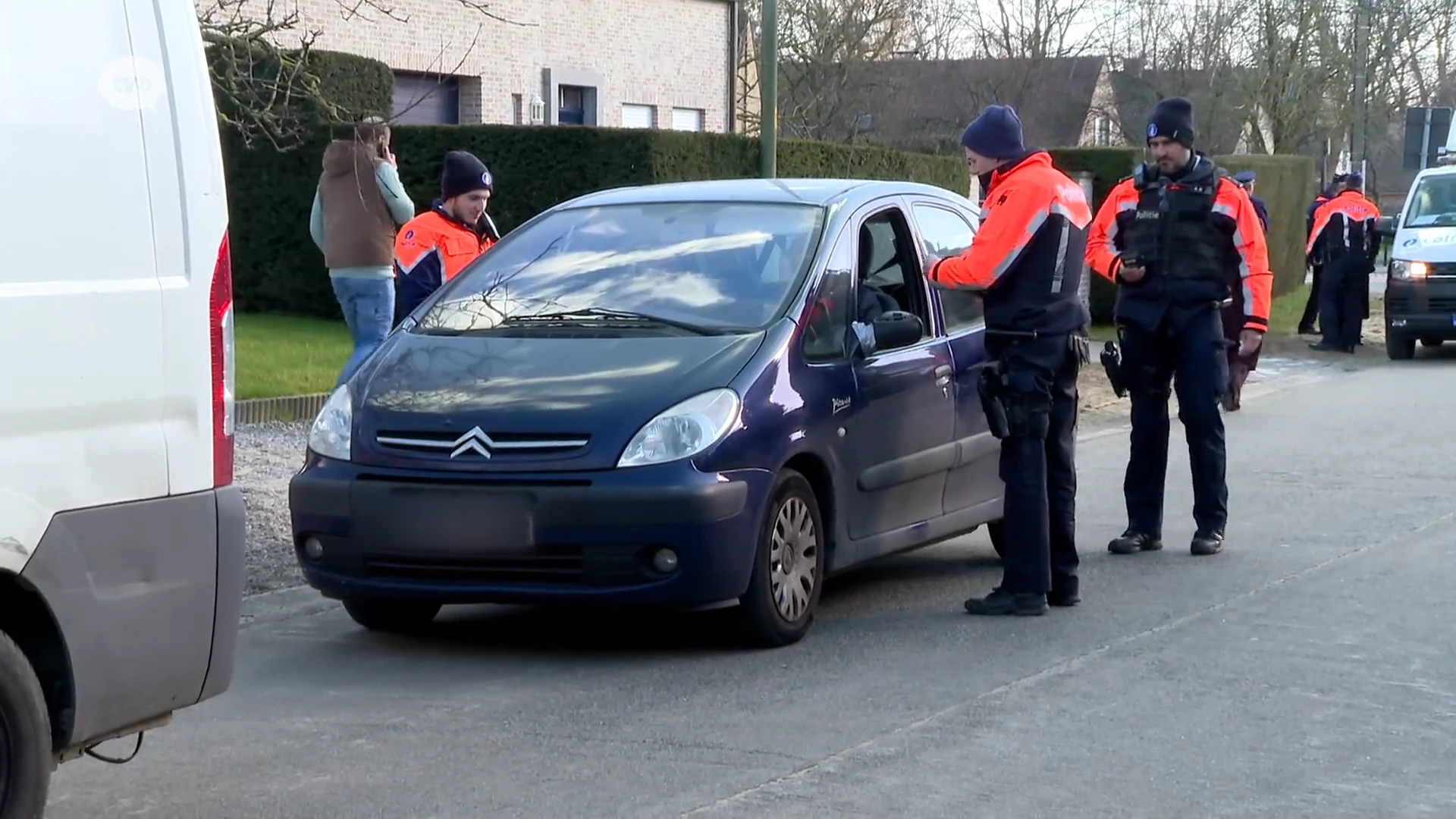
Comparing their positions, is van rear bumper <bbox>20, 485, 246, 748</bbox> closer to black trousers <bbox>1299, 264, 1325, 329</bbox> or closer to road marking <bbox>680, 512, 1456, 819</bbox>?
road marking <bbox>680, 512, 1456, 819</bbox>

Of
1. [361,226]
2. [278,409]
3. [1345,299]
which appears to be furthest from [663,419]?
[1345,299]

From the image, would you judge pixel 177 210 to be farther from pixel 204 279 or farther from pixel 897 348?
pixel 897 348

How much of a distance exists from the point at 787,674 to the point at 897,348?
5.14ft

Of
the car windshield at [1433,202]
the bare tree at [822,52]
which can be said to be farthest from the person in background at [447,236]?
the bare tree at [822,52]

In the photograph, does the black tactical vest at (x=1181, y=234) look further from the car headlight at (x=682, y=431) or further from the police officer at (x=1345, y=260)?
the police officer at (x=1345, y=260)

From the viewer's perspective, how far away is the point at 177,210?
425cm

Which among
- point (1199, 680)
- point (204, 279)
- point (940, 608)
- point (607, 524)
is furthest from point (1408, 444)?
point (204, 279)

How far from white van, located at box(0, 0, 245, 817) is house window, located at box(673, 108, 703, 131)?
88.8 ft

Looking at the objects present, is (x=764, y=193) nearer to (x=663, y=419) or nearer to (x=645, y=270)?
(x=645, y=270)

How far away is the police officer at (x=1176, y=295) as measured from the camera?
8781 millimetres

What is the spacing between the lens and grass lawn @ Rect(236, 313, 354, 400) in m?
13.3

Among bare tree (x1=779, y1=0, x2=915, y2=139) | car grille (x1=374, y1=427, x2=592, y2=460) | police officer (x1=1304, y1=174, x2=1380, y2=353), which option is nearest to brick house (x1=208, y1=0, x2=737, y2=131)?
bare tree (x1=779, y1=0, x2=915, y2=139)

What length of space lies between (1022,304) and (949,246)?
3.02ft

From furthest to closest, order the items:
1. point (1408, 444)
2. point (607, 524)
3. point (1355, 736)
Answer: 1. point (1408, 444)
2. point (607, 524)
3. point (1355, 736)
